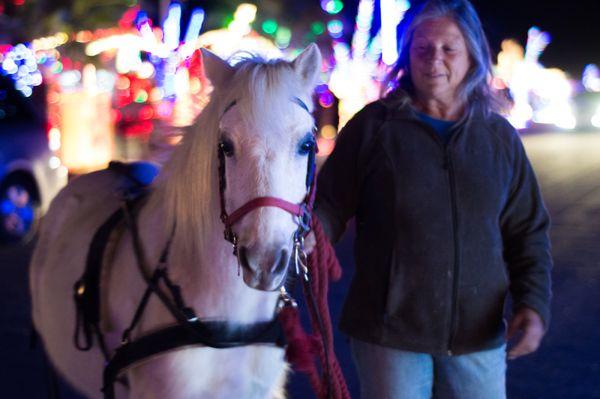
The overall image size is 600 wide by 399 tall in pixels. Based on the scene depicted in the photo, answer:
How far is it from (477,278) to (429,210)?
282 mm

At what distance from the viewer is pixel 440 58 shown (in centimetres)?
227

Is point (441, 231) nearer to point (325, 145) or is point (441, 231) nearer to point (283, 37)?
point (325, 145)

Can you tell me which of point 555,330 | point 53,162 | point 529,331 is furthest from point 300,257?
point 53,162

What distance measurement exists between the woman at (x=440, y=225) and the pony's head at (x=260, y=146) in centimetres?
34

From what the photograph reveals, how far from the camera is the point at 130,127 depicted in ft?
59.2

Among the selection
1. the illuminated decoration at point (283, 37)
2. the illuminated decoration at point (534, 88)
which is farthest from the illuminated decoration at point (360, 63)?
the illuminated decoration at point (534, 88)

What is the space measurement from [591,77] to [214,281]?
39.2 metres

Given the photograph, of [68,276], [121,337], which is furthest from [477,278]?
[68,276]

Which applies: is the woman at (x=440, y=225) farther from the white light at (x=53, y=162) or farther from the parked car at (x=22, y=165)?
the white light at (x=53, y=162)

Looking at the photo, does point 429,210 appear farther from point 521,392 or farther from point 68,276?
point 521,392

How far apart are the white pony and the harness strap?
3cm

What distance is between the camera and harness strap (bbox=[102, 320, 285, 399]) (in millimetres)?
2131

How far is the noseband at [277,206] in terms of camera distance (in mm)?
1846

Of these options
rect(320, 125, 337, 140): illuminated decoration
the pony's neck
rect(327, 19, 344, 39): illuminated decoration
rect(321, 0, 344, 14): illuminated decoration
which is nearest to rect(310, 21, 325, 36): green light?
rect(327, 19, 344, 39): illuminated decoration
